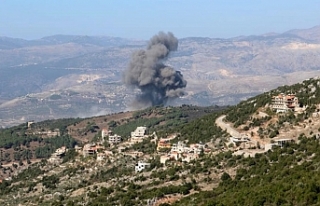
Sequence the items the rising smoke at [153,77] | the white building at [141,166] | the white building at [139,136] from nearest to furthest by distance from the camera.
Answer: the white building at [141,166]
the white building at [139,136]
the rising smoke at [153,77]

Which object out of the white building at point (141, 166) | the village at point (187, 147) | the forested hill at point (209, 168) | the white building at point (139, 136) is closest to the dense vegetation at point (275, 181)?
the forested hill at point (209, 168)

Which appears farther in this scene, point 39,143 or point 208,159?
point 39,143

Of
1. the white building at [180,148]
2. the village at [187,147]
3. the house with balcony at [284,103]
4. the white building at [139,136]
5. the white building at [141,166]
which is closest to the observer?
the village at [187,147]

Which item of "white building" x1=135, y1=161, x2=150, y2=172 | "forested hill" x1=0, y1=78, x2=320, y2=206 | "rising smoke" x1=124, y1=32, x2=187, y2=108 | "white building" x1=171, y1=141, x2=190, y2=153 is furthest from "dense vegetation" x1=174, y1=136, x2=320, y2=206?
"rising smoke" x1=124, y1=32, x2=187, y2=108

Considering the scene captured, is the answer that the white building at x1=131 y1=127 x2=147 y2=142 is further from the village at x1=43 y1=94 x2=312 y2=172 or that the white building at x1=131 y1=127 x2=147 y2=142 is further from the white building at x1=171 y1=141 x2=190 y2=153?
the white building at x1=171 y1=141 x2=190 y2=153

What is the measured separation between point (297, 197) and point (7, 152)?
8751cm

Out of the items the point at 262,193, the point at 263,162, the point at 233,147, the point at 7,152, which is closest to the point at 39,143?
the point at 7,152

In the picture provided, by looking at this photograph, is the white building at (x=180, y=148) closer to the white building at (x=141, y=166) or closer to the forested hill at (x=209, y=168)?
the forested hill at (x=209, y=168)

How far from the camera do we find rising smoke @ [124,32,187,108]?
517ft

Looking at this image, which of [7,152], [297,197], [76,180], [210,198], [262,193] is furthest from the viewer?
[7,152]

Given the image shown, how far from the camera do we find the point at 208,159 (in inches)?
2055

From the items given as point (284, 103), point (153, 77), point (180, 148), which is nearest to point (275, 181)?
point (284, 103)

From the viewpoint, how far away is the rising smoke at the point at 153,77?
157500mm

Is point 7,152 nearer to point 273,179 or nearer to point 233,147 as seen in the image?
point 233,147
